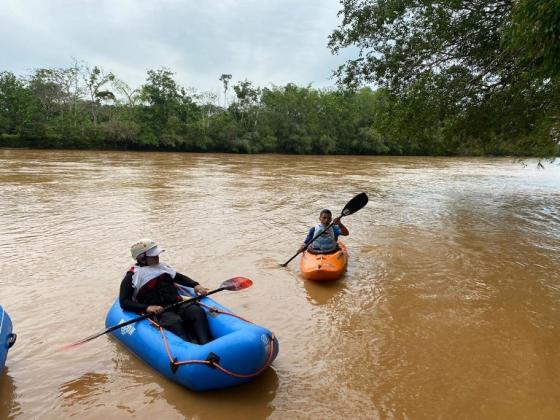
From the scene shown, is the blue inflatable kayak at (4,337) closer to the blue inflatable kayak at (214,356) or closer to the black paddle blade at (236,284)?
the blue inflatable kayak at (214,356)

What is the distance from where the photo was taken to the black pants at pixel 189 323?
12.3ft

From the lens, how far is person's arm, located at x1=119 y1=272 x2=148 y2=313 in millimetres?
3895

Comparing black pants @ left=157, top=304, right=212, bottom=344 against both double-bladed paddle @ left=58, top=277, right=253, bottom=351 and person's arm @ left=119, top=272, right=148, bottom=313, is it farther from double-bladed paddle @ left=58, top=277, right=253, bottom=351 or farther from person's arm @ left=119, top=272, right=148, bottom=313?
person's arm @ left=119, top=272, right=148, bottom=313

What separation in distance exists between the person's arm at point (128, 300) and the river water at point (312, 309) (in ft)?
1.45

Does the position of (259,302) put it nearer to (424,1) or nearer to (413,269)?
(413,269)

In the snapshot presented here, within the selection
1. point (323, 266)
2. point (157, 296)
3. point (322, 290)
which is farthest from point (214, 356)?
point (323, 266)

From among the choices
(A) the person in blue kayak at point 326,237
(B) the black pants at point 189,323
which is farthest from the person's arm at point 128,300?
(A) the person in blue kayak at point 326,237

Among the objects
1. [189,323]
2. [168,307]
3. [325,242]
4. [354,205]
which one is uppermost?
[354,205]

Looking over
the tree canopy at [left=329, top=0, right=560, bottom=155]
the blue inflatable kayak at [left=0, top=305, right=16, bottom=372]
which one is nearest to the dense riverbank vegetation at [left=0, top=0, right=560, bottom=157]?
the tree canopy at [left=329, top=0, right=560, bottom=155]

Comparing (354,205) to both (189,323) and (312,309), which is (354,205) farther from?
(189,323)

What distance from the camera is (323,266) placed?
5.86 meters

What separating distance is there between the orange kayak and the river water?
6.3 inches

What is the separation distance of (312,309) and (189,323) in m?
1.73

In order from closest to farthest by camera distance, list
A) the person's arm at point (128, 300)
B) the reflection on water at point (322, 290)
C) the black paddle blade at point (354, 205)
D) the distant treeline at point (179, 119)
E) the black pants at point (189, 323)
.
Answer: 1. the black pants at point (189, 323)
2. the person's arm at point (128, 300)
3. the reflection on water at point (322, 290)
4. the black paddle blade at point (354, 205)
5. the distant treeline at point (179, 119)
